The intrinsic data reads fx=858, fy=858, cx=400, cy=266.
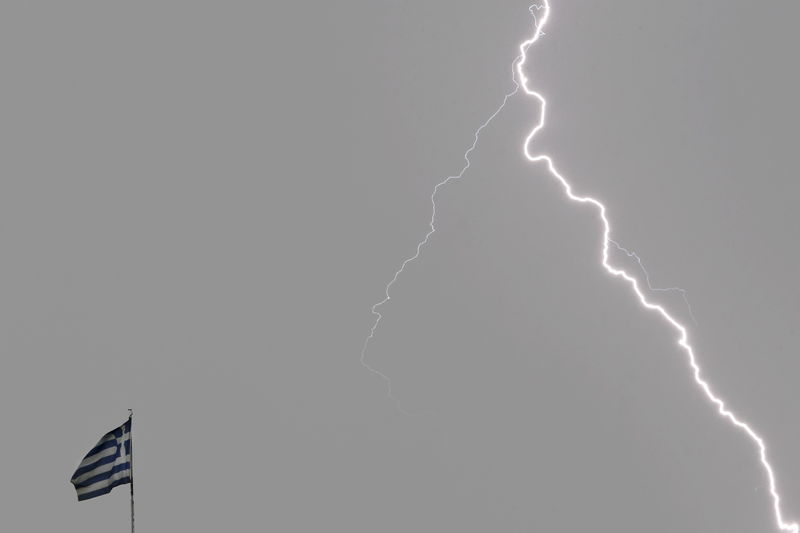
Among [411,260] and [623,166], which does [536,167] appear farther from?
[411,260]

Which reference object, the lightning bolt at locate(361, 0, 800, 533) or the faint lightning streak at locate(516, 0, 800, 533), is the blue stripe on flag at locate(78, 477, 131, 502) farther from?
the faint lightning streak at locate(516, 0, 800, 533)

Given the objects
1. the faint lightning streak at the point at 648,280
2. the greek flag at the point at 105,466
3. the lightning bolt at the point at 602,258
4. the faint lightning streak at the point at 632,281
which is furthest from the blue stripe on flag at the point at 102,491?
the faint lightning streak at the point at 648,280

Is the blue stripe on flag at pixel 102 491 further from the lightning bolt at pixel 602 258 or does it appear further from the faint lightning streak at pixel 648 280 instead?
the faint lightning streak at pixel 648 280

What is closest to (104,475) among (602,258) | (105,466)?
(105,466)

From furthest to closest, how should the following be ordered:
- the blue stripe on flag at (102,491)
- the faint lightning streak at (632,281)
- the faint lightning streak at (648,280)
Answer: the faint lightning streak at (648,280) → the faint lightning streak at (632,281) → the blue stripe on flag at (102,491)

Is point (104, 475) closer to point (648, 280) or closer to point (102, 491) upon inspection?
point (102, 491)

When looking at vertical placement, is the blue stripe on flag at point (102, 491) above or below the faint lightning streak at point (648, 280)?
below
